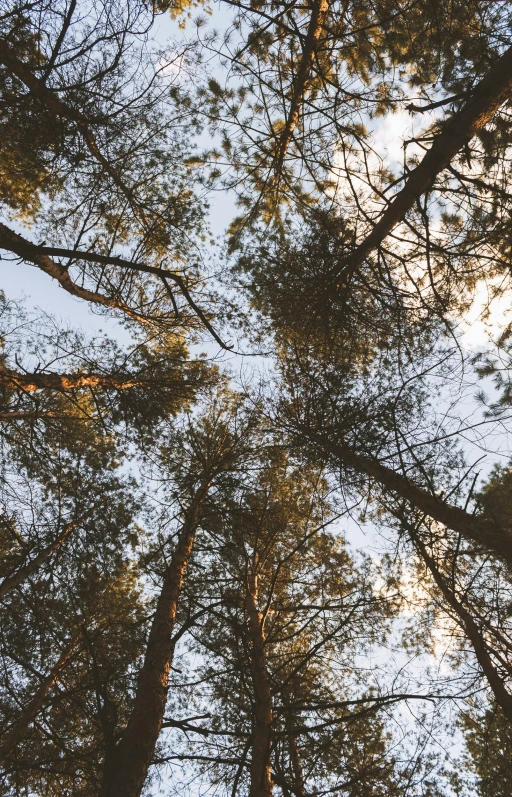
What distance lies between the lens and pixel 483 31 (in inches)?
161

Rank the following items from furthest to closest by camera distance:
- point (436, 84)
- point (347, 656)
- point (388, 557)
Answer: point (388, 557) → point (347, 656) → point (436, 84)

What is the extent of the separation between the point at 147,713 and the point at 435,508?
3.16 m

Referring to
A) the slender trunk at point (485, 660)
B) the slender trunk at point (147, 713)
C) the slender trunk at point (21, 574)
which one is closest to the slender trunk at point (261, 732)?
the slender trunk at point (147, 713)

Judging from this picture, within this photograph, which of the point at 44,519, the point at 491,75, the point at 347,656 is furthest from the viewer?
the point at 347,656

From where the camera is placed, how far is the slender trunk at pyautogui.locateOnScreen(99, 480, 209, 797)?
2.66 meters

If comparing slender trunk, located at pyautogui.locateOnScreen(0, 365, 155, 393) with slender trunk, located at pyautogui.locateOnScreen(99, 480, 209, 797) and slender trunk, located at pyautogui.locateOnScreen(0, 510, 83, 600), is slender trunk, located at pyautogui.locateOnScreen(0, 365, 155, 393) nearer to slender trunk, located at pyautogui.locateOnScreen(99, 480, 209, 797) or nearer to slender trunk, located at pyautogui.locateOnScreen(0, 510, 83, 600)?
slender trunk, located at pyautogui.locateOnScreen(0, 510, 83, 600)

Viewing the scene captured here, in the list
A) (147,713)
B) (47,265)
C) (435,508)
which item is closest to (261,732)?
(147,713)

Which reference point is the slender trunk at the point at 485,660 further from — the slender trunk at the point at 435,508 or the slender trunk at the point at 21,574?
the slender trunk at the point at 21,574

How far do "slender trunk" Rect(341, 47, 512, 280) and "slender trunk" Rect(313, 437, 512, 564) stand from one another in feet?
7.42

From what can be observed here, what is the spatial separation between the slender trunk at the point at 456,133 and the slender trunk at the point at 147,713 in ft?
13.1

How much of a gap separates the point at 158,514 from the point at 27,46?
6.17 metres

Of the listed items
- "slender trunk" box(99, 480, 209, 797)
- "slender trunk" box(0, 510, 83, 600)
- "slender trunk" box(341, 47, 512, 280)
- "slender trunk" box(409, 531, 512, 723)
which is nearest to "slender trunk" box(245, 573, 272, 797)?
"slender trunk" box(99, 480, 209, 797)

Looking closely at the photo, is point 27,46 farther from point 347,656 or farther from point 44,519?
point 347,656

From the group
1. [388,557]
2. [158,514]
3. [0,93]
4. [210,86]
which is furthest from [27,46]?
[388,557]
